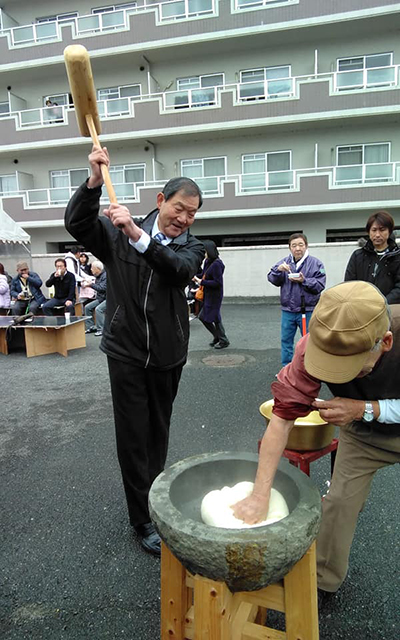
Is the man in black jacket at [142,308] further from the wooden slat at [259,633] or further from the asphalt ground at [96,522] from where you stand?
the wooden slat at [259,633]

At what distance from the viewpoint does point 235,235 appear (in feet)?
53.6

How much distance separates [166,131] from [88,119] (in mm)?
14679

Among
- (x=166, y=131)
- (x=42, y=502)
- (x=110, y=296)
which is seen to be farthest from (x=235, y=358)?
(x=166, y=131)

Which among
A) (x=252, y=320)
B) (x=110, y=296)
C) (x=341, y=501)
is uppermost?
(x=110, y=296)

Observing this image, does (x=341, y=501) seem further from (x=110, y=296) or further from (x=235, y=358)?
(x=235, y=358)

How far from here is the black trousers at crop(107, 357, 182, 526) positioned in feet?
7.34

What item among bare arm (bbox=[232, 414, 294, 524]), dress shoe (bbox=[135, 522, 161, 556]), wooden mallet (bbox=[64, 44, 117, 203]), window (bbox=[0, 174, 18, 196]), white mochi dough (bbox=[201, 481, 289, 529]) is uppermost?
window (bbox=[0, 174, 18, 196])

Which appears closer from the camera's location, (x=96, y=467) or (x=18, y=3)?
(x=96, y=467)


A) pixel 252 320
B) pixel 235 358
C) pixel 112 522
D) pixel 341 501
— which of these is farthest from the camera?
pixel 252 320

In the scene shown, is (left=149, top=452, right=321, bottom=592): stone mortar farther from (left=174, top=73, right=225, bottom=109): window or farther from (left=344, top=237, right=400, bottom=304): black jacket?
(left=174, top=73, right=225, bottom=109): window

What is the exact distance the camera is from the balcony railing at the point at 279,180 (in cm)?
1455

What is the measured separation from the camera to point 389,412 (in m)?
1.66

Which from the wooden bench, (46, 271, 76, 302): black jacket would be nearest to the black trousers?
the wooden bench

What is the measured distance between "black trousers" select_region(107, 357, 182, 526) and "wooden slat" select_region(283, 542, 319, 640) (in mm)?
1099
